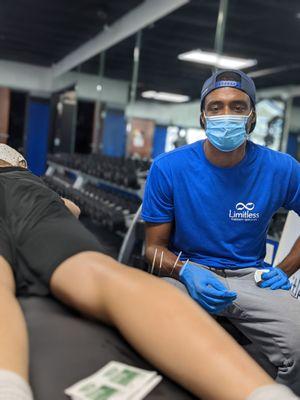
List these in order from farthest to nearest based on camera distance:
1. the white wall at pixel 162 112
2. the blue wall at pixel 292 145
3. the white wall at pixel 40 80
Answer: the white wall at pixel 40 80
the white wall at pixel 162 112
the blue wall at pixel 292 145

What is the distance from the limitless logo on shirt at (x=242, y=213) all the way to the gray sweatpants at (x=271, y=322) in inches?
8.8

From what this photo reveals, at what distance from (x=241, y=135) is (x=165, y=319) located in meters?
1.00

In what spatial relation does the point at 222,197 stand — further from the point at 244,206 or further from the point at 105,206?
the point at 105,206

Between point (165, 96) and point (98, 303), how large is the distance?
26.4 ft

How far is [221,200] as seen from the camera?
1684 millimetres

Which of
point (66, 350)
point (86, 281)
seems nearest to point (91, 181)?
point (86, 281)

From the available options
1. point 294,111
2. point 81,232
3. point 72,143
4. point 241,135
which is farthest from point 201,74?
point 81,232

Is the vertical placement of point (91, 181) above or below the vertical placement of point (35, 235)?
below

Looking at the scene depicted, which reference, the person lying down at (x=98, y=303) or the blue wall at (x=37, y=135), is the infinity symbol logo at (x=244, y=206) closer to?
the person lying down at (x=98, y=303)

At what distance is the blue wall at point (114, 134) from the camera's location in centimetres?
745

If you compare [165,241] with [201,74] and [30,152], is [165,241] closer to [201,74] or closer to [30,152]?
[201,74]

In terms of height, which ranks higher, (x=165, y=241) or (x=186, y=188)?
(x=186, y=188)

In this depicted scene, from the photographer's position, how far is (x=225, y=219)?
5.53 feet

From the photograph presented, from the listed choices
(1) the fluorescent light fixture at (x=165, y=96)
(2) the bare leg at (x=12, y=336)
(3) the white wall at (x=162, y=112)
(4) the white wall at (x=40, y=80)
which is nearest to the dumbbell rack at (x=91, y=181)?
(3) the white wall at (x=162, y=112)
